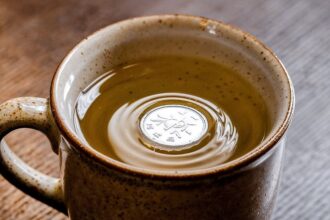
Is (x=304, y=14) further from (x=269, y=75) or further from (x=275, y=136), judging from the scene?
(x=275, y=136)

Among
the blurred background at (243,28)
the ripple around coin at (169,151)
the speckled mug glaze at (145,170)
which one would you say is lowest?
the blurred background at (243,28)

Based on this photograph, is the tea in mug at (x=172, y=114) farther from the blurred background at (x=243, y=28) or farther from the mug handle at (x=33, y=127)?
the blurred background at (x=243, y=28)

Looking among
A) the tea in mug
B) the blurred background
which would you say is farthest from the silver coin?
the blurred background

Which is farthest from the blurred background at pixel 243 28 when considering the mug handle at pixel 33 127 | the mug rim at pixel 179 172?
the mug rim at pixel 179 172

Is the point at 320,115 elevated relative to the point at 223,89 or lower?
lower

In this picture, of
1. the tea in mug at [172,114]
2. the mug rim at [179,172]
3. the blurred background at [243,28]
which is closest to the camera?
the mug rim at [179,172]

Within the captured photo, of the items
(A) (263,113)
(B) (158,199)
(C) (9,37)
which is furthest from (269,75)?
(C) (9,37)

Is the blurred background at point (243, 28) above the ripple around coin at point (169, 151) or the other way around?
the other way around
